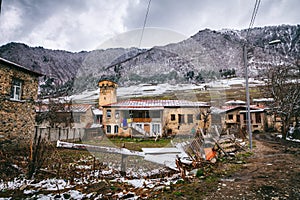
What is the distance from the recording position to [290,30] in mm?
155125

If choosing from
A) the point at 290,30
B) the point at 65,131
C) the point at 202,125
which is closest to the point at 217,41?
the point at 290,30

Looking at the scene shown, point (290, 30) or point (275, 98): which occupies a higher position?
point (290, 30)

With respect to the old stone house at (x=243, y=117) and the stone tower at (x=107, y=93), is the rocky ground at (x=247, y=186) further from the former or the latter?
the stone tower at (x=107, y=93)

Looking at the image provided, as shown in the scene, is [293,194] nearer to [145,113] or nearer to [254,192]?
[254,192]

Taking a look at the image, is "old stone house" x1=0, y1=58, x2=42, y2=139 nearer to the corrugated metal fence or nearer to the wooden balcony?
the corrugated metal fence

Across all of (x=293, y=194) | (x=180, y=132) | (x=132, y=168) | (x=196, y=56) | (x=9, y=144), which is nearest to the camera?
(x=293, y=194)

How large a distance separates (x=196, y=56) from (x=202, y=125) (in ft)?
274

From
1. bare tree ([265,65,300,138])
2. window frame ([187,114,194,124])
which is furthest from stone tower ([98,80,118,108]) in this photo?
bare tree ([265,65,300,138])

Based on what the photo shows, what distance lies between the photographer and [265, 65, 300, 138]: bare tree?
15105mm

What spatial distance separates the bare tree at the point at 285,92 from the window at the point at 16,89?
1874cm

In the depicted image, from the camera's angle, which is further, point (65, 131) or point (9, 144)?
point (65, 131)

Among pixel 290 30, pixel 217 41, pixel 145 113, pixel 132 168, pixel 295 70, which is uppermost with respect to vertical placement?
pixel 290 30

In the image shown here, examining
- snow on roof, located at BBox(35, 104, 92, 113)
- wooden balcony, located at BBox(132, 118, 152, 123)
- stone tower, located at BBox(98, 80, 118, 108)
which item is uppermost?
stone tower, located at BBox(98, 80, 118, 108)

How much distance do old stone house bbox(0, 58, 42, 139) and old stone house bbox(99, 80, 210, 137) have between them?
1033 cm
